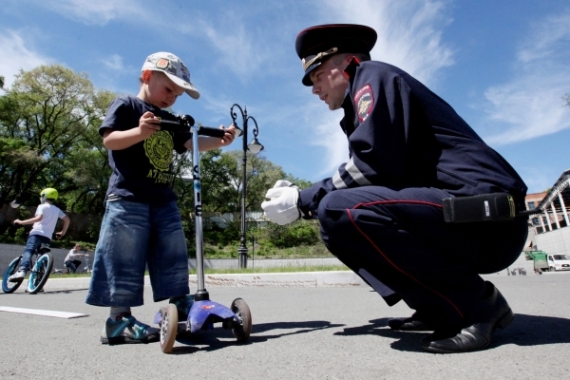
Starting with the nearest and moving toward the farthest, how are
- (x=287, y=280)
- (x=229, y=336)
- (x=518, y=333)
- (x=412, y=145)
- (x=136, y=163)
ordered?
(x=412, y=145) < (x=518, y=333) < (x=229, y=336) < (x=136, y=163) < (x=287, y=280)

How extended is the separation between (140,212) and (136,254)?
0.80 ft

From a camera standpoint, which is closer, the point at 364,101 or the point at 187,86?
the point at 364,101

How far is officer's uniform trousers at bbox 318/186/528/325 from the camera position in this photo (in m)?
1.68

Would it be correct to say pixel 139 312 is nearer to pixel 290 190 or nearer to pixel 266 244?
pixel 290 190

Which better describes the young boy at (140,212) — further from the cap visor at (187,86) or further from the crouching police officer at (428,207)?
the crouching police officer at (428,207)

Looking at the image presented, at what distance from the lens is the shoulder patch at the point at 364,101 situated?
170 cm

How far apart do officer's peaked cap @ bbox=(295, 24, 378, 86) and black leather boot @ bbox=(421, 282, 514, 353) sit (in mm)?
1366

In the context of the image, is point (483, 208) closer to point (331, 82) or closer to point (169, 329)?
point (331, 82)

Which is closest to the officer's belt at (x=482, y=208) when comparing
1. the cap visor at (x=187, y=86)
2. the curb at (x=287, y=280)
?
the cap visor at (x=187, y=86)

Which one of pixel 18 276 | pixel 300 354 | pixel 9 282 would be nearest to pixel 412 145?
pixel 300 354

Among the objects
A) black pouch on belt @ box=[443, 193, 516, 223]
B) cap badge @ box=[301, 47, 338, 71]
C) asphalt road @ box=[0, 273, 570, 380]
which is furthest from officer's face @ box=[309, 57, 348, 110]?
asphalt road @ box=[0, 273, 570, 380]

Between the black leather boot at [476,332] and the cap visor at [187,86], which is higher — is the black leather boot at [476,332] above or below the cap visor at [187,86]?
below

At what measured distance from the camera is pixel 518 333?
1871 mm

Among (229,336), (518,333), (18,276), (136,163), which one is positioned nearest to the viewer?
(518,333)
